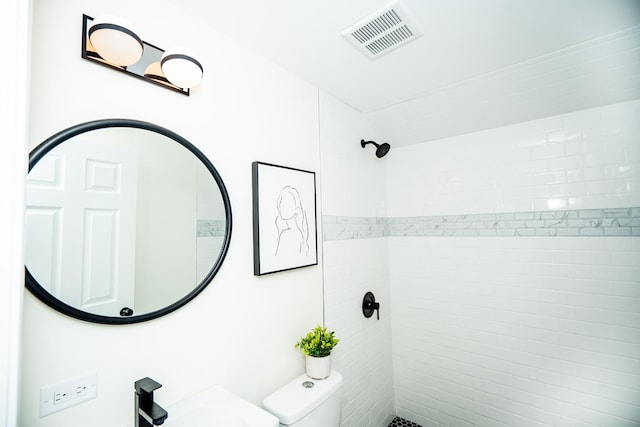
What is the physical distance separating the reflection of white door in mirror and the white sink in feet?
1.39

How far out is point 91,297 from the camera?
89 cm

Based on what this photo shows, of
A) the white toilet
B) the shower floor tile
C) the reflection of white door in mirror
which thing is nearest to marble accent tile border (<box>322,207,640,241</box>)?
the white toilet

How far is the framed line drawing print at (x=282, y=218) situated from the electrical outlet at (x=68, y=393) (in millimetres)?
673

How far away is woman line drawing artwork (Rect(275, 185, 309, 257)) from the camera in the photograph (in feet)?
4.93

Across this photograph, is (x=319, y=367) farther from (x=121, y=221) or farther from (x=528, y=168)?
(x=528, y=168)

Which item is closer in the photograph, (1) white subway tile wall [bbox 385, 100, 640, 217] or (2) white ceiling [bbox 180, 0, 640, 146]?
(2) white ceiling [bbox 180, 0, 640, 146]

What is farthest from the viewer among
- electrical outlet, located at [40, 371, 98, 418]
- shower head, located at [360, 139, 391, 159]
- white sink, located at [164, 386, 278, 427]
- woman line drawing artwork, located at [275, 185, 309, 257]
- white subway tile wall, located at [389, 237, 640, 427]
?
shower head, located at [360, 139, 391, 159]

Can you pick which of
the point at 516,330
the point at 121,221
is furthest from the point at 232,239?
the point at 516,330

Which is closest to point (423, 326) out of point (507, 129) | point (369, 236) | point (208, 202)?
point (369, 236)

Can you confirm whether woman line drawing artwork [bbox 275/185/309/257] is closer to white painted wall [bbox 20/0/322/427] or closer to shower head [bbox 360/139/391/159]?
white painted wall [bbox 20/0/322/427]

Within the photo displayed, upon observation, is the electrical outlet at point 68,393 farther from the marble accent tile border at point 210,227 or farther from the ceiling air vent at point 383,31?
the ceiling air vent at point 383,31

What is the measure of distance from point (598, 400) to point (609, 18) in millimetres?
2016

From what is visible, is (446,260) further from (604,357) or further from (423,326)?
(604,357)

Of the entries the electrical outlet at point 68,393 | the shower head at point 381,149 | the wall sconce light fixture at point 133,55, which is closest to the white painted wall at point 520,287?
the shower head at point 381,149
